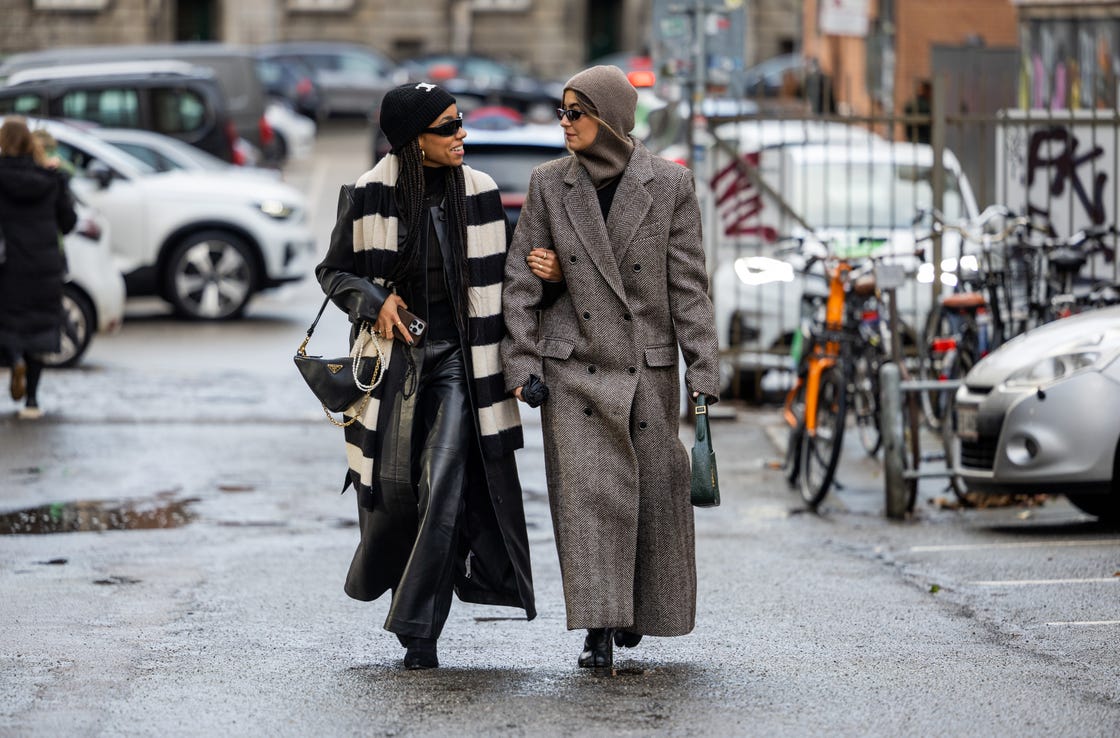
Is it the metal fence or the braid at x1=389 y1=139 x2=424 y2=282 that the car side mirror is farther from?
the braid at x1=389 y1=139 x2=424 y2=282

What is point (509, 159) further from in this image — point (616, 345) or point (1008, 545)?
point (616, 345)

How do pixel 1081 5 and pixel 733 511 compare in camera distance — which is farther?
pixel 1081 5

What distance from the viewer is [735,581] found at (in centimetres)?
802

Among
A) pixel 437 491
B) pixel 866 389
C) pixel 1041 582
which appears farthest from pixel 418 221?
pixel 866 389

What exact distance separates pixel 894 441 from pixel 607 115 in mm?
3935

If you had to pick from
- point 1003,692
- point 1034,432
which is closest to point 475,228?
point 1003,692

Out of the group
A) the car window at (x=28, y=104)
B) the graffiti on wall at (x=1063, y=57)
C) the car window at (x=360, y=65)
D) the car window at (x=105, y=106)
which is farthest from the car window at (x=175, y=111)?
the car window at (x=360, y=65)

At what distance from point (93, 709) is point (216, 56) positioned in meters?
22.8

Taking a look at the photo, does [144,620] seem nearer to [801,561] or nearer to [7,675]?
[7,675]

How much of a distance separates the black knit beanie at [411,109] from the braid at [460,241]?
20 centimetres

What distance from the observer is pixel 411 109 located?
614 centimetres

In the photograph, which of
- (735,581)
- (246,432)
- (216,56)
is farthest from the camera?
(216,56)

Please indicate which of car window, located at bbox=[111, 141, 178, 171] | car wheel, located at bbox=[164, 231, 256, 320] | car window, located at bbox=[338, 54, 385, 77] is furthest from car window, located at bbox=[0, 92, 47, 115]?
car window, located at bbox=[338, 54, 385, 77]

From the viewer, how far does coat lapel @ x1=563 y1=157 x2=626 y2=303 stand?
616 cm
